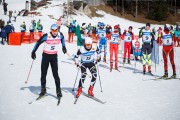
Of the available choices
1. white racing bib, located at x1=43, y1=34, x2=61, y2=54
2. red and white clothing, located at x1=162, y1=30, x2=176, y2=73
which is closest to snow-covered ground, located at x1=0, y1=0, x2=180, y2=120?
red and white clothing, located at x1=162, y1=30, x2=176, y2=73

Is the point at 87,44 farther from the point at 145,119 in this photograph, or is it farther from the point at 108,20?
the point at 108,20

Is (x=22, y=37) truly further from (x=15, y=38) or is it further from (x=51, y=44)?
(x=51, y=44)

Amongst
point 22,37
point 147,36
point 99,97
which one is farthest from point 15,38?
point 99,97

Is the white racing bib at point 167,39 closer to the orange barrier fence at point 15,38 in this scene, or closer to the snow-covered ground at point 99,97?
the snow-covered ground at point 99,97

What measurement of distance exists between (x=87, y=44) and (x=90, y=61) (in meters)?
0.58

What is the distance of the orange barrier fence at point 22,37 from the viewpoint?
24.5 meters

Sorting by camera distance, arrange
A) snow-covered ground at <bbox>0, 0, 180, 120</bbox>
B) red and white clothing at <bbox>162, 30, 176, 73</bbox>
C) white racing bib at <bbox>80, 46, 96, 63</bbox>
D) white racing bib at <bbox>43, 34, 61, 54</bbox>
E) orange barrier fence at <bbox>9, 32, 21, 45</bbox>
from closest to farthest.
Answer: snow-covered ground at <bbox>0, 0, 180, 120</bbox>, white racing bib at <bbox>43, 34, 61, 54</bbox>, white racing bib at <bbox>80, 46, 96, 63</bbox>, red and white clothing at <bbox>162, 30, 176, 73</bbox>, orange barrier fence at <bbox>9, 32, 21, 45</bbox>

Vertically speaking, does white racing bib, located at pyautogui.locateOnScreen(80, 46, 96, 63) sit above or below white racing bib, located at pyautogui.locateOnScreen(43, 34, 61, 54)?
below

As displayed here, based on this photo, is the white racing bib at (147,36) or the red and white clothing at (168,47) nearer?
the red and white clothing at (168,47)

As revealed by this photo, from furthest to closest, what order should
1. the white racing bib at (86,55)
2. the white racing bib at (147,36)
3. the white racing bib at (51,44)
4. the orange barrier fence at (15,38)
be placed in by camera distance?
the orange barrier fence at (15,38) < the white racing bib at (147,36) < the white racing bib at (86,55) < the white racing bib at (51,44)

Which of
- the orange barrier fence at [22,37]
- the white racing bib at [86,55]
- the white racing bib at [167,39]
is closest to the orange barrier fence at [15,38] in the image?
the orange barrier fence at [22,37]

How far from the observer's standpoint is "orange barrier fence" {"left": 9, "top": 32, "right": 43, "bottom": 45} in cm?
2455

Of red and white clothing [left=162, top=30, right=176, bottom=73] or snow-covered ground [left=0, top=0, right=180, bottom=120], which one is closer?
snow-covered ground [left=0, top=0, right=180, bottom=120]

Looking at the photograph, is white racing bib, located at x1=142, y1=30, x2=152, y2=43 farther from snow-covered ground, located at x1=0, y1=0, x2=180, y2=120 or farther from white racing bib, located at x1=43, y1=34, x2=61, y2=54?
white racing bib, located at x1=43, y1=34, x2=61, y2=54
